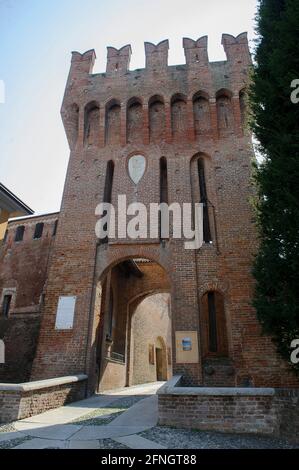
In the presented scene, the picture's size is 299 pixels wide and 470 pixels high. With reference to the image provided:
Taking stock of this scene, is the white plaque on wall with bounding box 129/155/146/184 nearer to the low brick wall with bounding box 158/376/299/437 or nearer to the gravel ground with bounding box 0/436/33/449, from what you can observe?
the low brick wall with bounding box 158/376/299/437

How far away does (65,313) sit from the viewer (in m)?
10.5

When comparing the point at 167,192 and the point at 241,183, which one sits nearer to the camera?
the point at 241,183

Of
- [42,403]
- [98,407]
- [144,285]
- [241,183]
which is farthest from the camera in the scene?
[144,285]

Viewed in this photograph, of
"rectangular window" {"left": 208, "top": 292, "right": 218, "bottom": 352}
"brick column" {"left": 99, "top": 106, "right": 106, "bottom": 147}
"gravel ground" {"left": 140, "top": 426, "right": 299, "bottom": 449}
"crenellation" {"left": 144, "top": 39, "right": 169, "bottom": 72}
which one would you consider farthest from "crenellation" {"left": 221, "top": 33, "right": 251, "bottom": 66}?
"gravel ground" {"left": 140, "top": 426, "right": 299, "bottom": 449}

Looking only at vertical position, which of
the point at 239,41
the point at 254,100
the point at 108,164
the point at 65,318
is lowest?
the point at 65,318

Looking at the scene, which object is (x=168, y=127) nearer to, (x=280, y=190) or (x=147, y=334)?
(x=280, y=190)

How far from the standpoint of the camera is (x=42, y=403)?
7121 mm

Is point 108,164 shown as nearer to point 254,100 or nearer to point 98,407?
point 254,100

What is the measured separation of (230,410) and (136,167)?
984 cm

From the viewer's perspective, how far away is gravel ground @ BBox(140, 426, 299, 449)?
182 inches

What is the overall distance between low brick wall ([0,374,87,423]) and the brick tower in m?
1.43

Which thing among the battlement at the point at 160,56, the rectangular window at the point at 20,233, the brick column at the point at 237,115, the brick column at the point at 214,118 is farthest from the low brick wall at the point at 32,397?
the rectangular window at the point at 20,233

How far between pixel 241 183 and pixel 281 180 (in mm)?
5775
